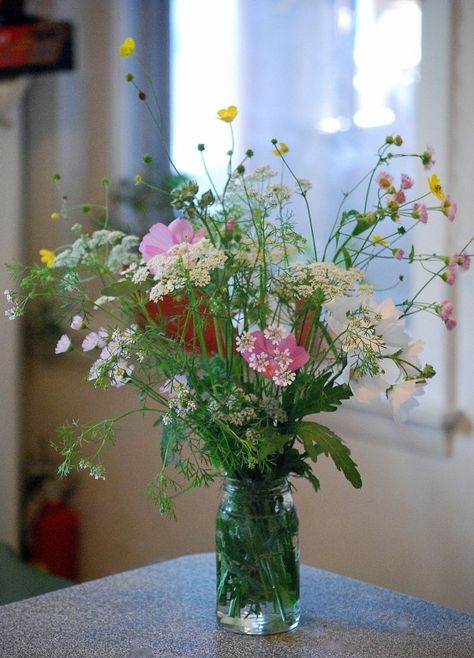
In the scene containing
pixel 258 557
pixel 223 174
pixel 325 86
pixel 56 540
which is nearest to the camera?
pixel 258 557

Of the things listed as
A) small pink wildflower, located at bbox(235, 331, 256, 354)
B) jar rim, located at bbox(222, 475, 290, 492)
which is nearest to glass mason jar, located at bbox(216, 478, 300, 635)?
jar rim, located at bbox(222, 475, 290, 492)

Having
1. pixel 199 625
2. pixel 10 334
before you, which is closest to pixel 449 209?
pixel 199 625

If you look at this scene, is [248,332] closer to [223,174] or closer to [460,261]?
[460,261]

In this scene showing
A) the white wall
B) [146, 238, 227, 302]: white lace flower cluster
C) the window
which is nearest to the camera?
[146, 238, 227, 302]: white lace flower cluster

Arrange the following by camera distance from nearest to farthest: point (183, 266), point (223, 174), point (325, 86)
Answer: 1. point (183, 266)
2. point (325, 86)
3. point (223, 174)

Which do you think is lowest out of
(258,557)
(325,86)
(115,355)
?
(258,557)

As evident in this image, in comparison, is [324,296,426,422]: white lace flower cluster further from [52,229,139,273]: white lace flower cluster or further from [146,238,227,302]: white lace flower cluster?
[52,229,139,273]: white lace flower cluster

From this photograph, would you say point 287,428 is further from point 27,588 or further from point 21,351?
point 21,351

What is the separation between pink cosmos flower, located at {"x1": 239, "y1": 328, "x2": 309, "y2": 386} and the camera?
3.50ft

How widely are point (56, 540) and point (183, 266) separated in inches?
78.6

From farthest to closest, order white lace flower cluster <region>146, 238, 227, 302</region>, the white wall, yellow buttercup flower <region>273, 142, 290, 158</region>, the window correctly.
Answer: the white wall
the window
yellow buttercup flower <region>273, 142, 290, 158</region>
white lace flower cluster <region>146, 238, 227, 302</region>

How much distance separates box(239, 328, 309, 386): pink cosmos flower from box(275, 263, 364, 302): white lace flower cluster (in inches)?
2.6

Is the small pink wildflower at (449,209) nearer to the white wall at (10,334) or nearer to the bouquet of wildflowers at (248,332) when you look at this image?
the bouquet of wildflowers at (248,332)

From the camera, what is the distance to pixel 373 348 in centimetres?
108
